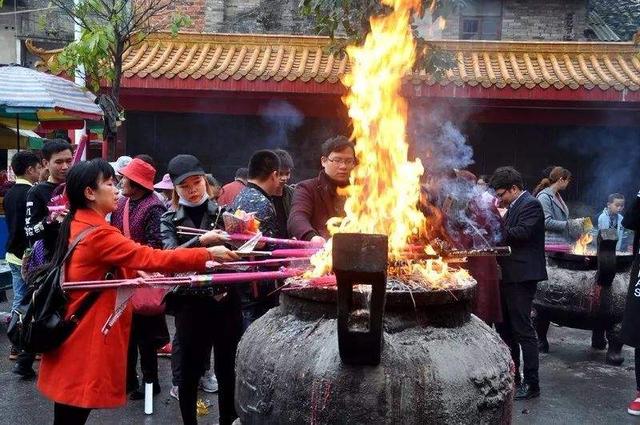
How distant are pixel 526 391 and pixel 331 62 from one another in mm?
6802

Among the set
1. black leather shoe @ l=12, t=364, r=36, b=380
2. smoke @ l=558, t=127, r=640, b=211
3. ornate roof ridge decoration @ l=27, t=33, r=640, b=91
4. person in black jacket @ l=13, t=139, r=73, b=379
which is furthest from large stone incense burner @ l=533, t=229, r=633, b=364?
black leather shoe @ l=12, t=364, r=36, b=380

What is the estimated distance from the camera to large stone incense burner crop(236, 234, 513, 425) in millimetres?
2713

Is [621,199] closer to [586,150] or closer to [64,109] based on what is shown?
[586,150]

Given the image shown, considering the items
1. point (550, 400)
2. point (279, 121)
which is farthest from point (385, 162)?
point (279, 121)

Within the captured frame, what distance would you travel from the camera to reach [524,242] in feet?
19.5

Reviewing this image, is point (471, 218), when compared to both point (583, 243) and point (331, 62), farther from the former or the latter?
point (331, 62)

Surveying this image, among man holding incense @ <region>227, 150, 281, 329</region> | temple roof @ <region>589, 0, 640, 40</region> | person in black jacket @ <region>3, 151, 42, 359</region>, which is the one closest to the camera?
man holding incense @ <region>227, 150, 281, 329</region>

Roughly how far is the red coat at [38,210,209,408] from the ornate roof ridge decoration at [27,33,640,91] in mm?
6891

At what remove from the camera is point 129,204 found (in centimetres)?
530

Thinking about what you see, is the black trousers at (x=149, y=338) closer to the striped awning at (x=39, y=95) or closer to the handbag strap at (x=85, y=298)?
the handbag strap at (x=85, y=298)

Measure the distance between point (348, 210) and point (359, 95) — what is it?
729 millimetres

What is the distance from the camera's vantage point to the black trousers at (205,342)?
4.45 m

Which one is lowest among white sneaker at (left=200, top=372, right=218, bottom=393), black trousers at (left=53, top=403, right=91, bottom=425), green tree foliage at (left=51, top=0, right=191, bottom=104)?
white sneaker at (left=200, top=372, right=218, bottom=393)

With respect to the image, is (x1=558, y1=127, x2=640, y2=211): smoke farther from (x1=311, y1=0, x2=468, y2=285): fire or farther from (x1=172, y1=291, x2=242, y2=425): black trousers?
(x1=172, y1=291, x2=242, y2=425): black trousers
